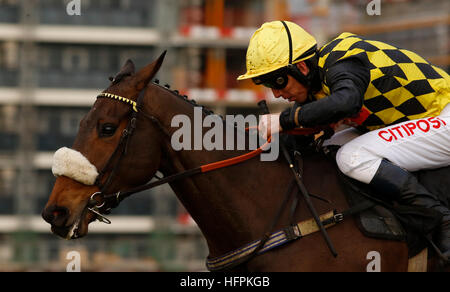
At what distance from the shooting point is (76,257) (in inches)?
199

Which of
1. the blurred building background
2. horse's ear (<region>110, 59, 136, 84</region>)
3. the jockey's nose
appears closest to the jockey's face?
horse's ear (<region>110, 59, 136, 84</region>)

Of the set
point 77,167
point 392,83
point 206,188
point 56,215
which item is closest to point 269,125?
point 206,188

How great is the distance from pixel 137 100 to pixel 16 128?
958 inches

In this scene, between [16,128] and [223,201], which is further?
[16,128]

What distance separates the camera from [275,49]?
14.6 feet

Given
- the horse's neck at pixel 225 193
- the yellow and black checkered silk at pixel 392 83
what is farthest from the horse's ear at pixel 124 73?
the yellow and black checkered silk at pixel 392 83

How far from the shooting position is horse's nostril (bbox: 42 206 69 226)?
4.29 meters

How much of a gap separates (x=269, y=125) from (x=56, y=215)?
1.32 m

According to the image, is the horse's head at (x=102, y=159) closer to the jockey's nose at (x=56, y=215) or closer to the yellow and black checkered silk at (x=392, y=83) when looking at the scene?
the jockey's nose at (x=56, y=215)

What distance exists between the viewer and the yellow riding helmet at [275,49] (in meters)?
4.46

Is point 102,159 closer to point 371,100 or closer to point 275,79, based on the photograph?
point 275,79

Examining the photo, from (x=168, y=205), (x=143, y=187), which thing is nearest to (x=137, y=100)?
(x=143, y=187)
